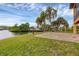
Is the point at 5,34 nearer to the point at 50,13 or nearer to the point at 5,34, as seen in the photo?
the point at 5,34

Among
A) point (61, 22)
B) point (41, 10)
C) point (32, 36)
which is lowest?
point (32, 36)

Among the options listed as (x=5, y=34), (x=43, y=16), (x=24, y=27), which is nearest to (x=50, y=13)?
(x=43, y=16)

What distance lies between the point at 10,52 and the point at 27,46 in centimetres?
16

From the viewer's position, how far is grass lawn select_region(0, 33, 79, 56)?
1821mm

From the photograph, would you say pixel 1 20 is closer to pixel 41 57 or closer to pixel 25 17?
pixel 25 17

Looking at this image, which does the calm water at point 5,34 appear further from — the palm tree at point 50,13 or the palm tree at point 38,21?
the palm tree at point 50,13

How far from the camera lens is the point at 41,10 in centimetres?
186

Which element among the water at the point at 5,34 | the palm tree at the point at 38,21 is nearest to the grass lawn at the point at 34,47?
the water at the point at 5,34

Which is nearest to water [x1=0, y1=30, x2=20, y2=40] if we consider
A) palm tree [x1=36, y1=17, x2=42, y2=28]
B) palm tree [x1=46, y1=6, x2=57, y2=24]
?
palm tree [x1=36, y1=17, x2=42, y2=28]

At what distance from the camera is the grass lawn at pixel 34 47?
182 centimetres

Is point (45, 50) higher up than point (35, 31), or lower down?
lower down

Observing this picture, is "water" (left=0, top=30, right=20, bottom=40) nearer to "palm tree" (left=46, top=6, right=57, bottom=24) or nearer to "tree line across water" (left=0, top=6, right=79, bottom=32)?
"tree line across water" (left=0, top=6, right=79, bottom=32)

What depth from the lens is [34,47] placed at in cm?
185

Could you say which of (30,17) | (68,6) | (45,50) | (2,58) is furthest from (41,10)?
(2,58)
